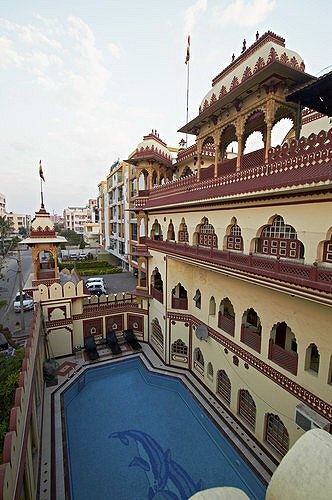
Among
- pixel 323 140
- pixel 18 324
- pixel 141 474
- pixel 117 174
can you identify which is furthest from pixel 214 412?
pixel 117 174

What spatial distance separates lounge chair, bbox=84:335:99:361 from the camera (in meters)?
17.0

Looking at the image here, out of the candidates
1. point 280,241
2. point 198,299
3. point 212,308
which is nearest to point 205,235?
point 212,308

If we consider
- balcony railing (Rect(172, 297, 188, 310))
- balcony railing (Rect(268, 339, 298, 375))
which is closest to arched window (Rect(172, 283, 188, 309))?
balcony railing (Rect(172, 297, 188, 310))

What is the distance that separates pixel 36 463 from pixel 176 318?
912cm

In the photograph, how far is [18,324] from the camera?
1808 centimetres

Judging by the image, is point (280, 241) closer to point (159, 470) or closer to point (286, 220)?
point (286, 220)

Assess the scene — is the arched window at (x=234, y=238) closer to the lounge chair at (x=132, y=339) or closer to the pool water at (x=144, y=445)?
the pool water at (x=144, y=445)

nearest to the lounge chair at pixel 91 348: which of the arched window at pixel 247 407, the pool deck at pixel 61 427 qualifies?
the pool deck at pixel 61 427

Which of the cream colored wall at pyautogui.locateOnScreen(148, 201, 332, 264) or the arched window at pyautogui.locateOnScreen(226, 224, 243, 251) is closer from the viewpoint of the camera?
the cream colored wall at pyautogui.locateOnScreen(148, 201, 332, 264)

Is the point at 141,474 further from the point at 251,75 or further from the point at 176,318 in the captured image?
the point at 251,75

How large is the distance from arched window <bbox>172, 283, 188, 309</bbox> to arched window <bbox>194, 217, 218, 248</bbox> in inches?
152

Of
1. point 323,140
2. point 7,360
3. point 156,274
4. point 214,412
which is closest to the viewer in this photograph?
point 323,140

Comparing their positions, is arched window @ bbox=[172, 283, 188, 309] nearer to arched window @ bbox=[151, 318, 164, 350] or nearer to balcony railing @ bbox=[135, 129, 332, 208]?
arched window @ bbox=[151, 318, 164, 350]

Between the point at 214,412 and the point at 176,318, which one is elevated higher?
the point at 176,318
